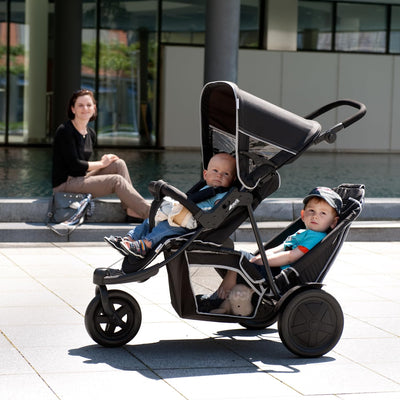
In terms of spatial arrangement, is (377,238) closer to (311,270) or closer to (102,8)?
(311,270)

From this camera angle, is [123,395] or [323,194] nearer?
[123,395]

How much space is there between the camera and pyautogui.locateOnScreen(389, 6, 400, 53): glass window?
87.1 feet

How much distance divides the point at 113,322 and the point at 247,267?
0.86m

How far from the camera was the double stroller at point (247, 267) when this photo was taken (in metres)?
5.32

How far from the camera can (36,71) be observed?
2400 cm

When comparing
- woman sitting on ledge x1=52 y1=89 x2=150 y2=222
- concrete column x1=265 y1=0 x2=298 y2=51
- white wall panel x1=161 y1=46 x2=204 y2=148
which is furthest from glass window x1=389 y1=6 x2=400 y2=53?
woman sitting on ledge x1=52 y1=89 x2=150 y2=222

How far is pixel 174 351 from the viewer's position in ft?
17.7

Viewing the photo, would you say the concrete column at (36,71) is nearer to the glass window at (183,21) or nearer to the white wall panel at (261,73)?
the glass window at (183,21)

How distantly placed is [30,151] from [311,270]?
16.7 metres

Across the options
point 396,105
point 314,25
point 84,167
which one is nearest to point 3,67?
point 314,25

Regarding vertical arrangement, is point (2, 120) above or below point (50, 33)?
below

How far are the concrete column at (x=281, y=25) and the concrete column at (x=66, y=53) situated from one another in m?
6.62

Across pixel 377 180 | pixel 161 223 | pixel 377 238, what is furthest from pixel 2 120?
pixel 161 223

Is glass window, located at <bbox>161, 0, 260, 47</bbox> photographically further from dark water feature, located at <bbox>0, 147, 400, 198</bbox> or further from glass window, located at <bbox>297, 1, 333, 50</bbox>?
dark water feature, located at <bbox>0, 147, 400, 198</bbox>
